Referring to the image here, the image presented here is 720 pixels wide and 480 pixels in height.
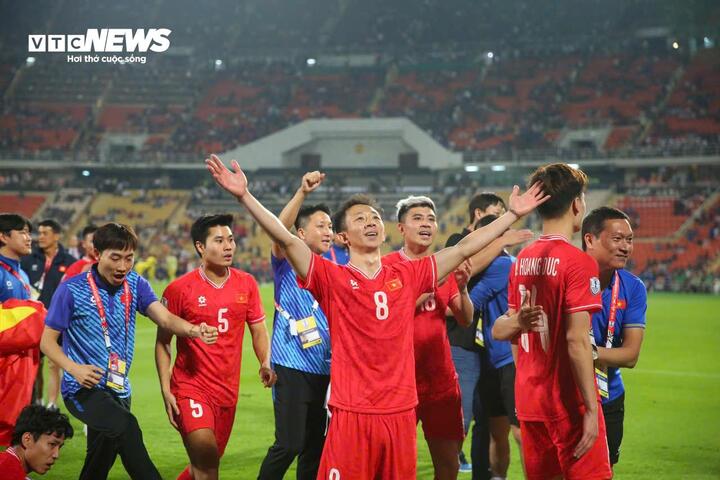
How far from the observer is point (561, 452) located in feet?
15.2

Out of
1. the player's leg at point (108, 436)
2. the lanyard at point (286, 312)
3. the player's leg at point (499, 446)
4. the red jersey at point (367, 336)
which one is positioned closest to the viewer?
the red jersey at point (367, 336)

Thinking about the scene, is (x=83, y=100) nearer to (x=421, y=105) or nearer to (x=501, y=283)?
(x=421, y=105)

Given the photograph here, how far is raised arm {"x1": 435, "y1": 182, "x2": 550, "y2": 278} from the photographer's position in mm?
4773

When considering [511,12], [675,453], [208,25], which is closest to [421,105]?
[511,12]

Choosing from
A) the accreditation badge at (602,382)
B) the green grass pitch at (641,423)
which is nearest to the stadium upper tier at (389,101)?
the green grass pitch at (641,423)

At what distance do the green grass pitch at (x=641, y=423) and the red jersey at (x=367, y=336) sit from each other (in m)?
3.79

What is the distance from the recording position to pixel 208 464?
6.02 metres

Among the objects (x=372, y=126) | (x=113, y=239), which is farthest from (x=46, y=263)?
(x=372, y=126)

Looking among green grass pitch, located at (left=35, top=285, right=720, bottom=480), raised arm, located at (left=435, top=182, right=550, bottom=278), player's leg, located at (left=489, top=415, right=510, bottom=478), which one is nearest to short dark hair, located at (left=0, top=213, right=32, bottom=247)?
green grass pitch, located at (left=35, top=285, right=720, bottom=480)

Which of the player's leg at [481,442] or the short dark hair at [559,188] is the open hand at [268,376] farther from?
the short dark hair at [559,188]

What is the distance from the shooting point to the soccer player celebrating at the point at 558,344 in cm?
453

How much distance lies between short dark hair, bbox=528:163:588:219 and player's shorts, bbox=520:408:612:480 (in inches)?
44.6

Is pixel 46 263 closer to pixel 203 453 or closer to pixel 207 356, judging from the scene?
pixel 207 356

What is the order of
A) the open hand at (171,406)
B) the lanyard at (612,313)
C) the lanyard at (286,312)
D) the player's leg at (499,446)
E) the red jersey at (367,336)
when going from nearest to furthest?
the red jersey at (367,336)
the lanyard at (612,313)
the open hand at (171,406)
the lanyard at (286,312)
the player's leg at (499,446)
